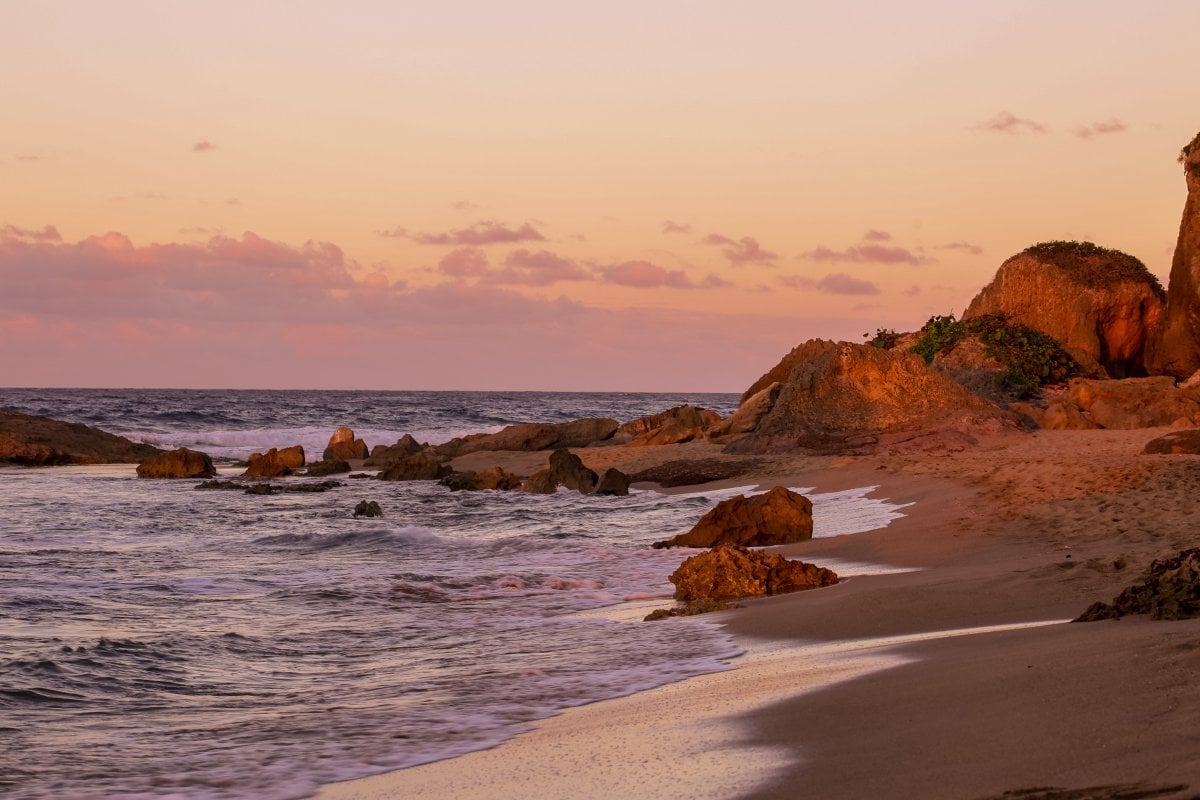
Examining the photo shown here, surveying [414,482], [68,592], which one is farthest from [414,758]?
[414,482]

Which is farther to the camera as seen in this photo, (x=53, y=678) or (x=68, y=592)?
(x=68, y=592)

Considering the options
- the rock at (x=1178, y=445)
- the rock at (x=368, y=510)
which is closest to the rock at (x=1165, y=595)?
the rock at (x=1178, y=445)

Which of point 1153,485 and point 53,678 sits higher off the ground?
point 1153,485

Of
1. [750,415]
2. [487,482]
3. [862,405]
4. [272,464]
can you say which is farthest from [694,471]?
Result: [272,464]

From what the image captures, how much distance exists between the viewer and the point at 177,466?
31922 millimetres

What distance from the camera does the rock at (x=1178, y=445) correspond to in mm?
15906

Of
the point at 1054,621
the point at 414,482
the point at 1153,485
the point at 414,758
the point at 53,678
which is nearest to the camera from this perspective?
the point at 414,758

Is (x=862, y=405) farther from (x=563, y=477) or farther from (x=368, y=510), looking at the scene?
(x=368, y=510)

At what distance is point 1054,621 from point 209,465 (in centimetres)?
2906

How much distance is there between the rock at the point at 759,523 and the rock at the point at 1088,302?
21.2 m

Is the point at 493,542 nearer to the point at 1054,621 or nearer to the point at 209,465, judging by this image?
the point at 1054,621

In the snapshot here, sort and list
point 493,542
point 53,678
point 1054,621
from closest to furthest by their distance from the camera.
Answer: point 1054,621 → point 53,678 → point 493,542

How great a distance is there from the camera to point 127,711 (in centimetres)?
747

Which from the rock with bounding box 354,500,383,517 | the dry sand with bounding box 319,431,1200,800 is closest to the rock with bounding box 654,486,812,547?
the dry sand with bounding box 319,431,1200,800
